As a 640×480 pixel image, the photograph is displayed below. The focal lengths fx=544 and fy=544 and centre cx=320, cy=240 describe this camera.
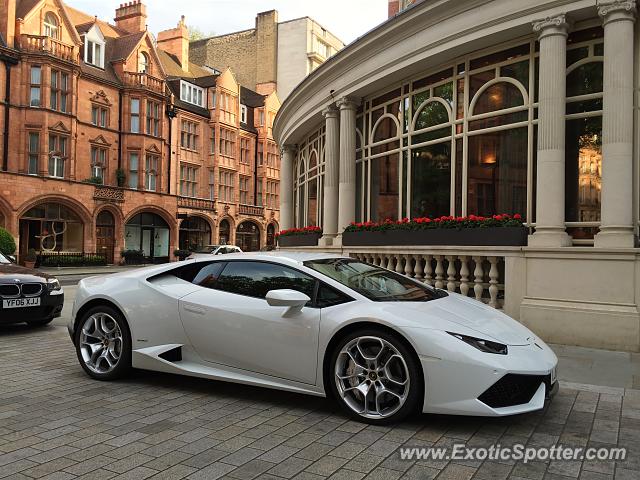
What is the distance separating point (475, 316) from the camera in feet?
14.6

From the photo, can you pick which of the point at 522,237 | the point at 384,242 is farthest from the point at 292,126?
the point at 522,237

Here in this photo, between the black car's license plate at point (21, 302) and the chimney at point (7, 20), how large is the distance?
28965 mm

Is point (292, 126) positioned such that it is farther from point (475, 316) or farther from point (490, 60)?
point (475, 316)

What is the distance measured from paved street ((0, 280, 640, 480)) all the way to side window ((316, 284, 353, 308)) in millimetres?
890

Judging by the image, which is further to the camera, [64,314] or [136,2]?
[136,2]

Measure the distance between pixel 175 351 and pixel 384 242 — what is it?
6223mm

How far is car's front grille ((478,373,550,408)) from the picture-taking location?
12.4 ft

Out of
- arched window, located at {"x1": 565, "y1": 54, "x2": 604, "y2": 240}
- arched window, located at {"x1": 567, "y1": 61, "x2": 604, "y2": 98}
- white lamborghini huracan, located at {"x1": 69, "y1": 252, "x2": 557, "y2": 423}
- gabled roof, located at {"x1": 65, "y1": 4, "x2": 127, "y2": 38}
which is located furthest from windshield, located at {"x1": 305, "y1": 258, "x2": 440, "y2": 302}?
gabled roof, located at {"x1": 65, "y1": 4, "x2": 127, "y2": 38}

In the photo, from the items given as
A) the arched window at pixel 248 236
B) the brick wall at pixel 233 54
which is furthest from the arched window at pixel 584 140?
the brick wall at pixel 233 54

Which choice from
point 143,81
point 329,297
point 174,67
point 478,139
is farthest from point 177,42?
point 329,297

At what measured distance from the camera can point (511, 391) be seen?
3.83 meters

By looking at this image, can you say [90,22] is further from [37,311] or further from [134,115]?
[37,311]

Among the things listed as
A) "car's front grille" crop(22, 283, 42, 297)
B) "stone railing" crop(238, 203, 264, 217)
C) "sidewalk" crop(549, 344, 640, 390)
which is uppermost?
"stone railing" crop(238, 203, 264, 217)

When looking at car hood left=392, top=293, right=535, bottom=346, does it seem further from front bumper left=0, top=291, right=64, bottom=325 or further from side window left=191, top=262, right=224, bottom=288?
front bumper left=0, top=291, right=64, bottom=325
